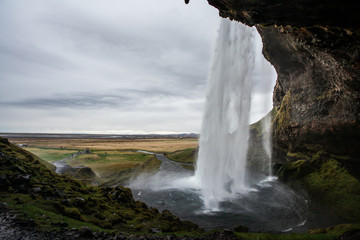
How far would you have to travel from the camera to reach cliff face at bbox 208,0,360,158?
1100 centimetres

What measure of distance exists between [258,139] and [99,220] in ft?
203

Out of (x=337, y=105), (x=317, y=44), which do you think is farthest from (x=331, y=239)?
(x=337, y=105)

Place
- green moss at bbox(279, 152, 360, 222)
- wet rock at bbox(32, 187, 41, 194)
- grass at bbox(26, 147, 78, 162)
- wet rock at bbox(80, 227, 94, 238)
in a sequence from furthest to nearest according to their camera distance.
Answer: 1. grass at bbox(26, 147, 78, 162)
2. green moss at bbox(279, 152, 360, 222)
3. wet rock at bbox(32, 187, 41, 194)
4. wet rock at bbox(80, 227, 94, 238)

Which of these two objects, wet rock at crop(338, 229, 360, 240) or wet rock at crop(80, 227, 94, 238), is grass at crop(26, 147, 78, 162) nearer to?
wet rock at crop(80, 227, 94, 238)

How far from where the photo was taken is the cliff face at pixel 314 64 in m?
11.0

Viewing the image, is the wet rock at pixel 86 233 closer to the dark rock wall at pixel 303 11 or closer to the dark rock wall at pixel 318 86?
the dark rock wall at pixel 303 11

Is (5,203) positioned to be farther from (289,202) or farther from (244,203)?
(289,202)

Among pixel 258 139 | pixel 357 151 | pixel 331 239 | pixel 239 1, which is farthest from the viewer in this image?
pixel 258 139

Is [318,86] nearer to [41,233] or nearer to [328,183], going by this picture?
[328,183]

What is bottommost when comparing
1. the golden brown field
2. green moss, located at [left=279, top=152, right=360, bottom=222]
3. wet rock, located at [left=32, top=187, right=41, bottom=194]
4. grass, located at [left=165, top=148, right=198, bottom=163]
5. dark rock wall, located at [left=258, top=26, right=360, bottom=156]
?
the golden brown field

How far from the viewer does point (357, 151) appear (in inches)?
1106

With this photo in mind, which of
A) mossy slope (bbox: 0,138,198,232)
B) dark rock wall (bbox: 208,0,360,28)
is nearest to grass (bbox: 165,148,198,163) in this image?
mossy slope (bbox: 0,138,198,232)

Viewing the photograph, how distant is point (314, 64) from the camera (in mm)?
28750

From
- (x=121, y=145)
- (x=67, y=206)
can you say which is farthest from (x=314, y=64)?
(x=121, y=145)
